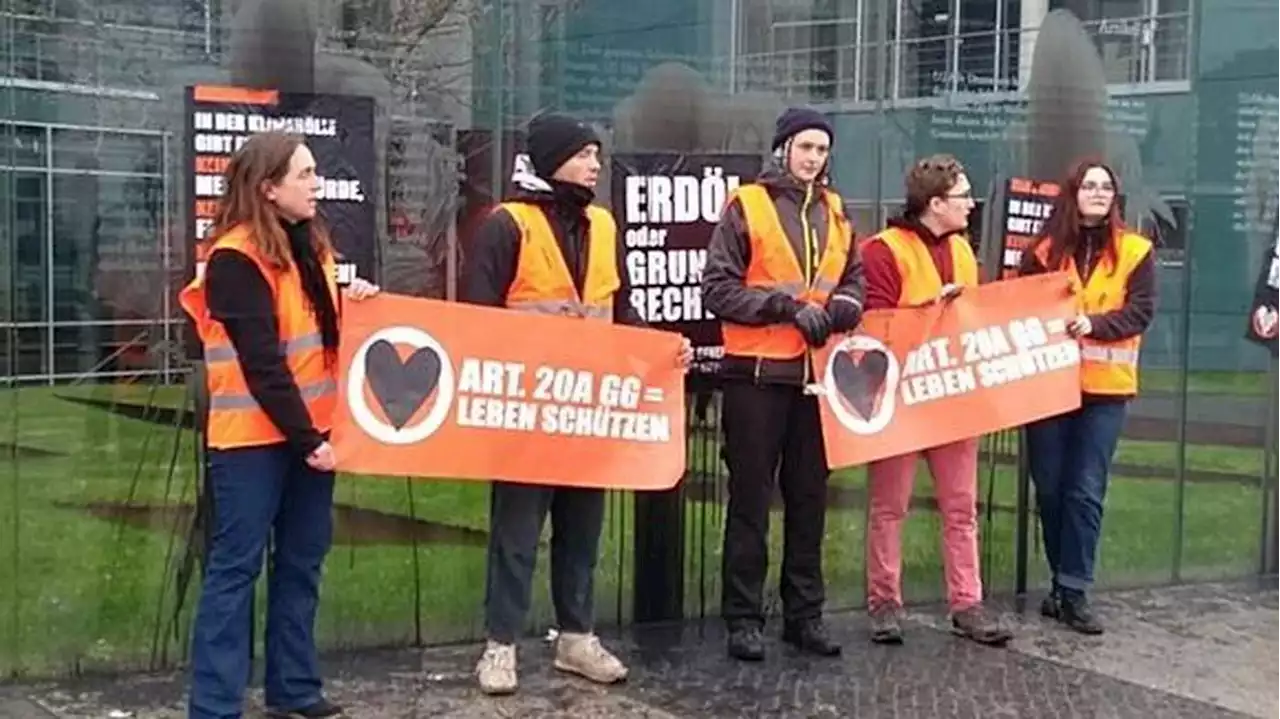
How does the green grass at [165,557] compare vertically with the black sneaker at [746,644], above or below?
above

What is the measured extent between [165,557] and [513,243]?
1810 millimetres

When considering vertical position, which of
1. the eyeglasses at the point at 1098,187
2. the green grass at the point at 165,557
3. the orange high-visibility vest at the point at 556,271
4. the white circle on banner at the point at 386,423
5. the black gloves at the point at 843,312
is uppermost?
the eyeglasses at the point at 1098,187

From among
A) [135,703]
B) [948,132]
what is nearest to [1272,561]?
[948,132]

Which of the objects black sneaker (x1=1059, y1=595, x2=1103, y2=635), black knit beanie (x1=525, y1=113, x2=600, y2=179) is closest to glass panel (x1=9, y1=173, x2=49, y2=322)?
black knit beanie (x1=525, y1=113, x2=600, y2=179)

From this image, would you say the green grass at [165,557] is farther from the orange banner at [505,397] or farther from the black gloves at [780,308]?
the black gloves at [780,308]

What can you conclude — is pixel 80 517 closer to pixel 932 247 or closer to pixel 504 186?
pixel 504 186

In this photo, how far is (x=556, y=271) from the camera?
627 centimetres

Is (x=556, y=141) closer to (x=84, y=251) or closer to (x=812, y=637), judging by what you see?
(x=84, y=251)

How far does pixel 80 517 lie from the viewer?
644cm

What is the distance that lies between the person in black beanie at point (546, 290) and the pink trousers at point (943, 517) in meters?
1.32

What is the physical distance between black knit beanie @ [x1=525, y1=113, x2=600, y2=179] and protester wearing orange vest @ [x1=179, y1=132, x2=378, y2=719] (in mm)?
949

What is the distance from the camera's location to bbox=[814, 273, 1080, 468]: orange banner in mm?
6930

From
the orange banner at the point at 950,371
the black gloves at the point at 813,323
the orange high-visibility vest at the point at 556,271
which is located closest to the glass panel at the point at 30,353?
the orange high-visibility vest at the point at 556,271

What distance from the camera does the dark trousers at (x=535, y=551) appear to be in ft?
20.7
